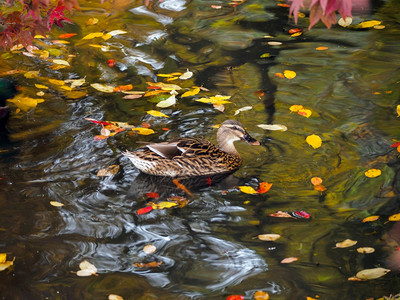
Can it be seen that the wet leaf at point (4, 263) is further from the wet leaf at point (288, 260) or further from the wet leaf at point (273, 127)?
the wet leaf at point (273, 127)

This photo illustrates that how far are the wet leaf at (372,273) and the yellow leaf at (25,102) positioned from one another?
4707 millimetres

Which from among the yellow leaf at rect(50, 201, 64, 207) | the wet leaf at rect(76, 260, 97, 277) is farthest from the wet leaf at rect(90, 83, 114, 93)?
the wet leaf at rect(76, 260, 97, 277)

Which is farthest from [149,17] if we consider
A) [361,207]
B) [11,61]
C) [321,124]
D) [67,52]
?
[361,207]

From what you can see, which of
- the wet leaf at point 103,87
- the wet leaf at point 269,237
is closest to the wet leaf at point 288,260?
the wet leaf at point 269,237

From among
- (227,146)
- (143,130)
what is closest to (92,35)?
(143,130)

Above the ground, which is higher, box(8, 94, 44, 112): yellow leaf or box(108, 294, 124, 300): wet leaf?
box(8, 94, 44, 112): yellow leaf

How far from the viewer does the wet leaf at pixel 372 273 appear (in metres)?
4.22

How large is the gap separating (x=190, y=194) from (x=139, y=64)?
132 inches

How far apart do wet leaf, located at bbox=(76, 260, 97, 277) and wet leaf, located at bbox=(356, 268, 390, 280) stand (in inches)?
80.2

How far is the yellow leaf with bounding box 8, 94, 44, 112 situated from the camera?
720 centimetres

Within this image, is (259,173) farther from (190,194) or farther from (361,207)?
(361,207)

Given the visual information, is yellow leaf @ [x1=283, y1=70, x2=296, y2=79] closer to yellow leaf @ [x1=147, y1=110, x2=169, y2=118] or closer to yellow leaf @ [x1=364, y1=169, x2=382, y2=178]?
yellow leaf @ [x1=147, y1=110, x2=169, y2=118]

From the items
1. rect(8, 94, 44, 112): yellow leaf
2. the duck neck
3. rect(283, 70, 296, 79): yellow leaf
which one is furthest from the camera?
rect(283, 70, 296, 79): yellow leaf

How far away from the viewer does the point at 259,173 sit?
5820 millimetres
